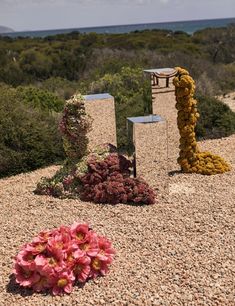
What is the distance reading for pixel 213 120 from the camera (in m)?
10.5

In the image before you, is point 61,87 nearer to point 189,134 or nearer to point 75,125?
point 189,134

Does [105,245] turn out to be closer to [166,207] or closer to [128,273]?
[128,273]

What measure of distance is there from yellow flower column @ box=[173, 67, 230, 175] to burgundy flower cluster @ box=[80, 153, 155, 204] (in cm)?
121

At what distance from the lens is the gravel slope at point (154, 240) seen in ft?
14.2

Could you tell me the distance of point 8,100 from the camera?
9203mm

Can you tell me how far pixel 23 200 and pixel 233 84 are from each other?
12.7m

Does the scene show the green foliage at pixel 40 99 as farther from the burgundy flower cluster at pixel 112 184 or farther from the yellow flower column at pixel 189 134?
the burgundy flower cluster at pixel 112 184

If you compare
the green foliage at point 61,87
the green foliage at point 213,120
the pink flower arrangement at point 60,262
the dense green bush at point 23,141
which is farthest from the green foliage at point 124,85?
the pink flower arrangement at point 60,262

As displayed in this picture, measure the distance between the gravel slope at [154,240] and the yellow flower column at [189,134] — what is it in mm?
218

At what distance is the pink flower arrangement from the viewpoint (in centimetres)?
438

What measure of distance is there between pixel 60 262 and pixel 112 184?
2.19m

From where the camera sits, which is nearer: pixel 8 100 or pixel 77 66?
pixel 8 100

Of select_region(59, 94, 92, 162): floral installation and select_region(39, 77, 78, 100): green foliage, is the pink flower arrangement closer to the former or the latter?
select_region(59, 94, 92, 162): floral installation

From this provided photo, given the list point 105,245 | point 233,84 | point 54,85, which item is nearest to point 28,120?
point 105,245
